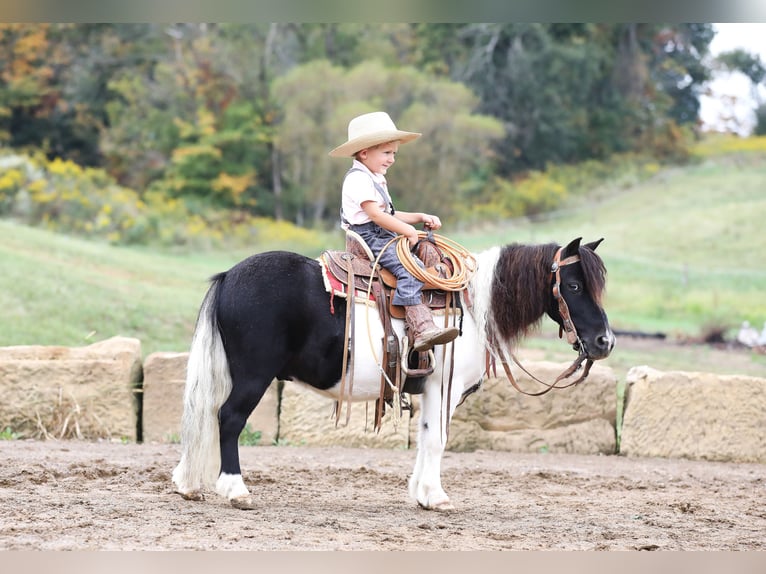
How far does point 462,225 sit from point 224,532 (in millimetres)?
13177

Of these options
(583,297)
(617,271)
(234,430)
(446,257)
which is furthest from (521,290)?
(617,271)

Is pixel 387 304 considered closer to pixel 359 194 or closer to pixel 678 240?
pixel 359 194

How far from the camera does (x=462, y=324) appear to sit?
5785 mm

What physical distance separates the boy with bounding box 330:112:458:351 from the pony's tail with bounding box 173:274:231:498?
92 cm

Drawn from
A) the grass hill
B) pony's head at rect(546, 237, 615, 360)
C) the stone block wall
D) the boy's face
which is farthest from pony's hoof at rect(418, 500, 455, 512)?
the grass hill

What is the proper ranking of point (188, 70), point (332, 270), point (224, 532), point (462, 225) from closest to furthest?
point (224, 532)
point (332, 270)
point (462, 225)
point (188, 70)

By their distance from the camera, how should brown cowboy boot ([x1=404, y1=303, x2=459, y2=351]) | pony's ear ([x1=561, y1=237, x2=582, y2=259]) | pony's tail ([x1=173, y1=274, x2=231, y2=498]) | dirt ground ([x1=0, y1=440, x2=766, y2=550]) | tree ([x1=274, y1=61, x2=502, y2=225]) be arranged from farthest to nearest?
1. tree ([x1=274, y1=61, x2=502, y2=225])
2. pony's ear ([x1=561, y1=237, x2=582, y2=259])
3. pony's tail ([x1=173, y1=274, x2=231, y2=498])
4. brown cowboy boot ([x1=404, y1=303, x2=459, y2=351])
5. dirt ground ([x1=0, y1=440, x2=766, y2=550])

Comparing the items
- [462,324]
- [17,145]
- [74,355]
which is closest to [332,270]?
[462,324]

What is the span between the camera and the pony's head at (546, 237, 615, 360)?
555 centimetres

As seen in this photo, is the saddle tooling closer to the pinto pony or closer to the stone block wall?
the pinto pony

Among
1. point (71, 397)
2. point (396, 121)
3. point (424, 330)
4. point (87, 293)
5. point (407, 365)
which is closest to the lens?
point (424, 330)

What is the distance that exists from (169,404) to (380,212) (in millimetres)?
3326

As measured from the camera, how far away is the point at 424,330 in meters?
5.44

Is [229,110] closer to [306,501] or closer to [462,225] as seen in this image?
[462,225]
